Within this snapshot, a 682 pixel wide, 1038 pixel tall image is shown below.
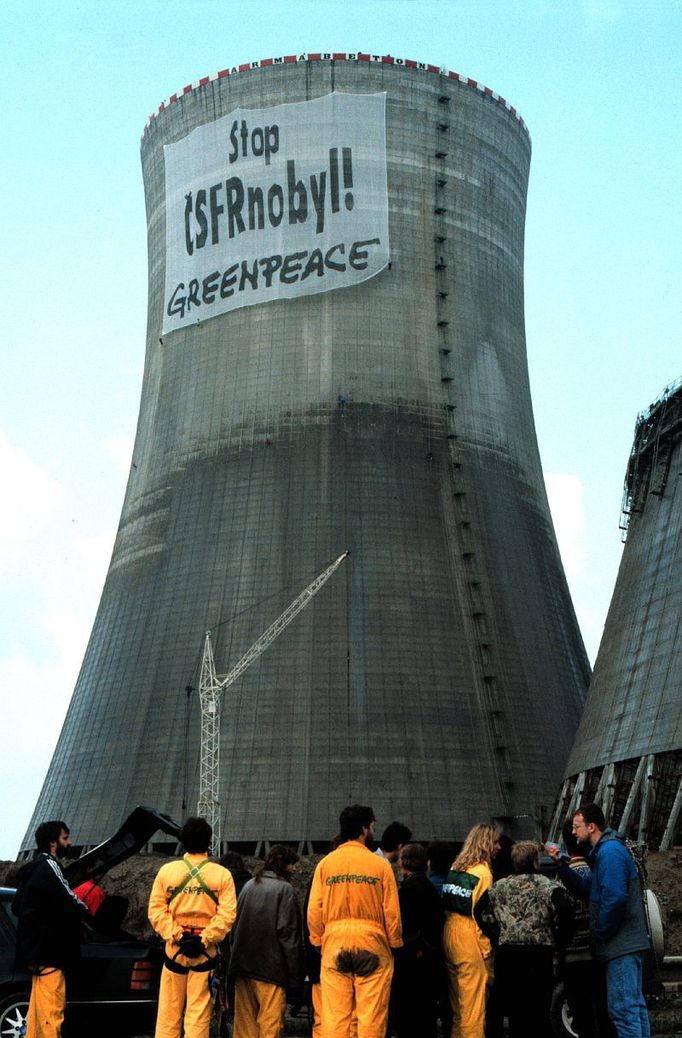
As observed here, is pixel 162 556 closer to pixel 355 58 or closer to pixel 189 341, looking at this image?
pixel 189 341

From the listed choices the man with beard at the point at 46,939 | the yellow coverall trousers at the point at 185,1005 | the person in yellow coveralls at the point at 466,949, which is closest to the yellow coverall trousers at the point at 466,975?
the person in yellow coveralls at the point at 466,949

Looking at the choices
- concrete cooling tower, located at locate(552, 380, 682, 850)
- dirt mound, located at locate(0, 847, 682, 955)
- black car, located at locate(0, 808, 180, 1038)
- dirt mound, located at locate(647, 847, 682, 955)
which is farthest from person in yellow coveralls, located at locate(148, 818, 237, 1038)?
concrete cooling tower, located at locate(552, 380, 682, 850)

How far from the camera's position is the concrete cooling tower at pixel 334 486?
2347 cm

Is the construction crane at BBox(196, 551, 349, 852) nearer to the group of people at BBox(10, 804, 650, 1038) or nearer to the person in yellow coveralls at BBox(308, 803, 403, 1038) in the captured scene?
the group of people at BBox(10, 804, 650, 1038)

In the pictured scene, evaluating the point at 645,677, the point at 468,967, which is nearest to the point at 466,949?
the point at 468,967

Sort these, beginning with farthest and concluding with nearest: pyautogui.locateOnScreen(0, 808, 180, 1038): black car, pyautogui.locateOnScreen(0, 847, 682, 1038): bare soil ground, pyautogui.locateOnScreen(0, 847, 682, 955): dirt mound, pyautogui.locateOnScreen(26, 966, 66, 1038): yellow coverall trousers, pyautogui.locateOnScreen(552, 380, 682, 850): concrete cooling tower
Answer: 1. pyautogui.locateOnScreen(552, 380, 682, 850): concrete cooling tower
2. pyautogui.locateOnScreen(0, 847, 682, 955): dirt mound
3. pyautogui.locateOnScreen(0, 847, 682, 1038): bare soil ground
4. pyautogui.locateOnScreen(0, 808, 180, 1038): black car
5. pyautogui.locateOnScreen(26, 966, 66, 1038): yellow coverall trousers

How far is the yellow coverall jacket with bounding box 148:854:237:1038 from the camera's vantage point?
6590 millimetres

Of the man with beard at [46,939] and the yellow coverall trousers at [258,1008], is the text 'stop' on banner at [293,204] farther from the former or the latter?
the yellow coverall trousers at [258,1008]

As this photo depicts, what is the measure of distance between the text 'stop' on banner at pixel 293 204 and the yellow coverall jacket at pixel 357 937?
2044 cm

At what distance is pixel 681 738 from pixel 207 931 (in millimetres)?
13149

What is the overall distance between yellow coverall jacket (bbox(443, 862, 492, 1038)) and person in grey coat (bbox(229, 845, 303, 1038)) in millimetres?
748

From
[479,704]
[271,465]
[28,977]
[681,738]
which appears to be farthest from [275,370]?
[28,977]

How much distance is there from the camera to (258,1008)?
6.89 meters

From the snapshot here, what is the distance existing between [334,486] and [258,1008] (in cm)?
1832
